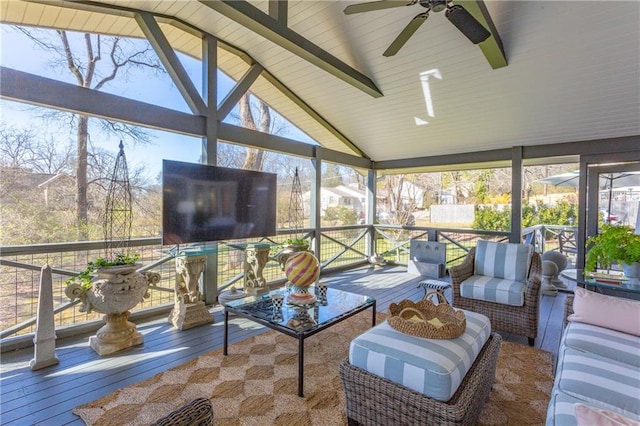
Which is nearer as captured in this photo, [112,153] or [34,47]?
[34,47]

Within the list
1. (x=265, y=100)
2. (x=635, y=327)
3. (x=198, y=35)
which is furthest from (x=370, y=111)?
(x=635, y=327)

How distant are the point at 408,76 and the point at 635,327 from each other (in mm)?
3498

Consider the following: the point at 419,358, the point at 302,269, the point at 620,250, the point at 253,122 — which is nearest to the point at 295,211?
the point at 253,122

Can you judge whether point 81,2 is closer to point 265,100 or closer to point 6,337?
point 265,100

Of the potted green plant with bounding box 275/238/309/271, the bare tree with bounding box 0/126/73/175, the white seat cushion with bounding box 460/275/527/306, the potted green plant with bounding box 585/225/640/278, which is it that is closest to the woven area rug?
the white seat cushion with bounding box 460/275/527/306

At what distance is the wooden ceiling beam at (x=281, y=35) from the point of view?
8.55ft

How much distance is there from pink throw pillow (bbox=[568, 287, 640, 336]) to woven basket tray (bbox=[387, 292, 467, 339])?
877 millimetres

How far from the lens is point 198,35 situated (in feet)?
13.0

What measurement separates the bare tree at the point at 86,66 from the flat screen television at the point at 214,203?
2.80ft

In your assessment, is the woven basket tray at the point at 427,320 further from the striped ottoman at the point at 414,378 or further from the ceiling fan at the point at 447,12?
the ceiling fan at the point at 447,12

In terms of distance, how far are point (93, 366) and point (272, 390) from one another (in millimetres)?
1548

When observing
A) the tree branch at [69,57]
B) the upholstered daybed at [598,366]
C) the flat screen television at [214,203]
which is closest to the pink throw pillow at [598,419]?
the upholstered daybed at [598,366]

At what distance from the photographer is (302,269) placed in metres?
2.59

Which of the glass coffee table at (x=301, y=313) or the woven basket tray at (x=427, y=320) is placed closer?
the woven basket tray at (x=427, y=320)
